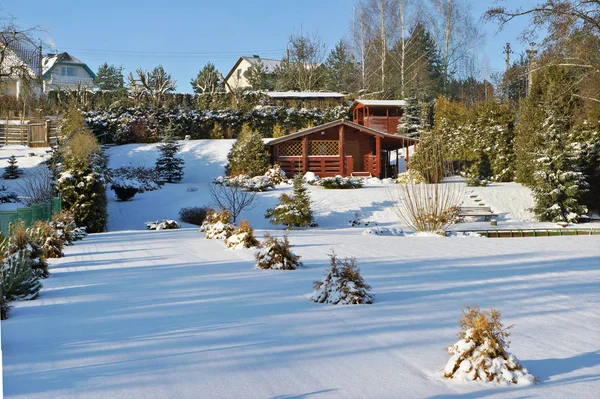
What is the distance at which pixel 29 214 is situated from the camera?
15.5 m

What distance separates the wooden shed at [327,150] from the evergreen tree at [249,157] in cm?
126

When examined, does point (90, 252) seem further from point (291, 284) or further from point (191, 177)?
point (191, 177)

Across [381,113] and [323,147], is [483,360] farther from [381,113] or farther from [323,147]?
[381,113]

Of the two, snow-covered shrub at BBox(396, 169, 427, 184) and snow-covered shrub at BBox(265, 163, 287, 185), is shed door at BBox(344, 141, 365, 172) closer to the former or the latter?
snow-covered shrub at BBox(265, 163, 287, 185)

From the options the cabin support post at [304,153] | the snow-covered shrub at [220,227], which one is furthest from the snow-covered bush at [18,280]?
the cabin support post at [304,153]

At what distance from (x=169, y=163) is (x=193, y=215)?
862 cm

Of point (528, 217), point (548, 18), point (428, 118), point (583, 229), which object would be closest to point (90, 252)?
point (548, 18)

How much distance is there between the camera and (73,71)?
60.0 m

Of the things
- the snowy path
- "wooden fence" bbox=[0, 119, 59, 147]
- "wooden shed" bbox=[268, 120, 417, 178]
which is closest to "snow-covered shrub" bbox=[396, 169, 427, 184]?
"wooden shed" bbox=[268, 120, 417, 178]

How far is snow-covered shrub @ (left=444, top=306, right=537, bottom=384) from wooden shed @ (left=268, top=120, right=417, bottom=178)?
26046 mm

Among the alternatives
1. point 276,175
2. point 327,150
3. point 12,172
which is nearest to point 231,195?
point 276,175

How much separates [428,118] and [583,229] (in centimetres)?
1906

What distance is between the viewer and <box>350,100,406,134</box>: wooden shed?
39.4 m

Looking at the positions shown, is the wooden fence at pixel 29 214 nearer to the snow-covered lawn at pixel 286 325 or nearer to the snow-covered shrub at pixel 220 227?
the snow-covered lawn at pixel 286 325
